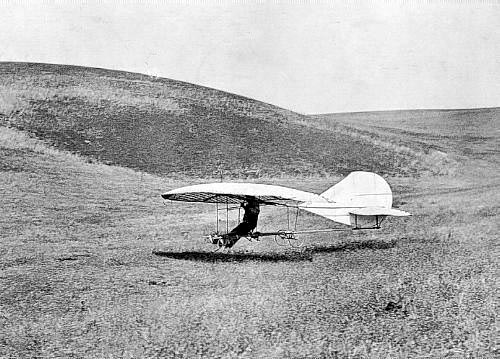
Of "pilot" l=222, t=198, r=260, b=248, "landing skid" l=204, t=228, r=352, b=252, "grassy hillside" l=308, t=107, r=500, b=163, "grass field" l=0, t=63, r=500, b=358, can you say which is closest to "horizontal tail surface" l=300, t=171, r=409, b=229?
"landing skid" l=204, t=228, r=352, b=252

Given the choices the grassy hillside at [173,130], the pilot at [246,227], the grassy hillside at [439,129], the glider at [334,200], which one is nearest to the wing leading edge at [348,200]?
the glider at [334,200]

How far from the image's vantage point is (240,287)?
37.7 feet

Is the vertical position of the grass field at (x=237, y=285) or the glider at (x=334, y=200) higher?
the glider at (x=334, y=200)

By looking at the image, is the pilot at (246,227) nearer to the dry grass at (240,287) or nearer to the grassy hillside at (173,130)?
the dry grass at (240,287)

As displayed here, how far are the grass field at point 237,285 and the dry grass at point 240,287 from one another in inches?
1.3

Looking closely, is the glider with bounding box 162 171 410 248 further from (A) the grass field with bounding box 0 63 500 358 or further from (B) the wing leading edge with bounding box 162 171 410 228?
(A) the grass field with bounding box 0 63 500 358

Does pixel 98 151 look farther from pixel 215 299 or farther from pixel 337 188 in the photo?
pixel 215 299

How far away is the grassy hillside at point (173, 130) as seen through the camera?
3244 centimetres

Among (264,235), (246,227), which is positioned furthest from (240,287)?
(264,235)

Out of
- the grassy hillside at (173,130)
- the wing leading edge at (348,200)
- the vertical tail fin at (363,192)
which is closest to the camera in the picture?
the wing leading edge at (348,200)

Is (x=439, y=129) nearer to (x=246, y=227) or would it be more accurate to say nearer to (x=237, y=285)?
(x=246, y=227)

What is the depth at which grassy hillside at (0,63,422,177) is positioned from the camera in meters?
Result: 32.4

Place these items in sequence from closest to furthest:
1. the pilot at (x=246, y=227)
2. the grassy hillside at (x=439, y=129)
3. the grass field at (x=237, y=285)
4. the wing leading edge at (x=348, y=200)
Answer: the grass field at (x=237, y=285) < the wing leading edge at (x=348, y=200) < the pilot at (x=246, y=227) < the grassy hillside at (x=439, y=129)

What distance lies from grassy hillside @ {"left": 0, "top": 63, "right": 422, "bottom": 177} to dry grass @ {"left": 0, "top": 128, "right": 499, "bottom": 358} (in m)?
11.6
